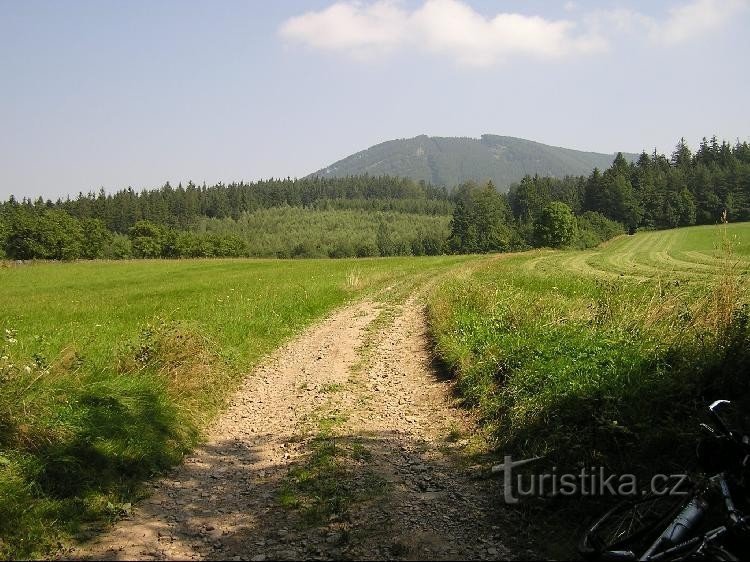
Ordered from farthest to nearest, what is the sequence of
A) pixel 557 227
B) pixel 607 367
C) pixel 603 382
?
pixel 557 227 < pixel 607 367 < pixel 603 382

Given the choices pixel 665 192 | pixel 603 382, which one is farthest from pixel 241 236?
pixel 603 382

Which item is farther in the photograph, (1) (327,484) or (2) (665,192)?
(2) (665,192)

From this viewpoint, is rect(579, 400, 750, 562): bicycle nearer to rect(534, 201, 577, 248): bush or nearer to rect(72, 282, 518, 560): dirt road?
rect(72, 282, 518, 560): dirt road

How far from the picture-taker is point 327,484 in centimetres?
651

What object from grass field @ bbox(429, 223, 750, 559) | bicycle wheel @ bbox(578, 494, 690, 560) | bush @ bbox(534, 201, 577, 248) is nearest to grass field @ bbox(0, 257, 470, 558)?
grass field @ bbox(429, 223, 750, 559)

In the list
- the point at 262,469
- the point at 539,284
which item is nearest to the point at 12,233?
the point at 539,284

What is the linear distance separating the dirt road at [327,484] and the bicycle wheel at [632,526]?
119 centimetres

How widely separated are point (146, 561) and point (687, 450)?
5.58m

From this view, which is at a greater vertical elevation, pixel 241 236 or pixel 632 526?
pixel 241 236
